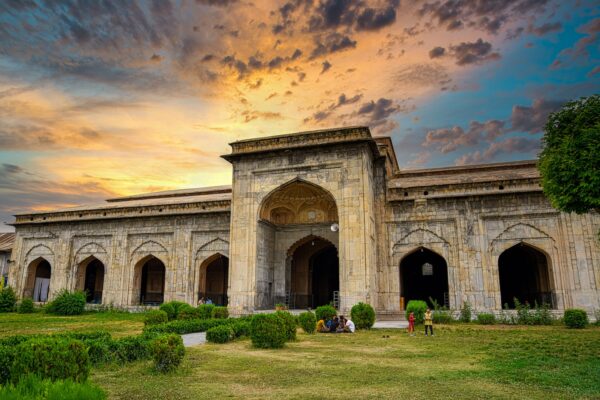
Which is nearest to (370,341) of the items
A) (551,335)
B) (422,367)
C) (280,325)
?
(280,325)

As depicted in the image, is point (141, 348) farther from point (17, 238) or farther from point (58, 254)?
point (17, 238)

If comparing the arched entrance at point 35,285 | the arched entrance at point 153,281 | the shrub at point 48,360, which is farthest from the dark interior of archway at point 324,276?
the shrub at point 48,360

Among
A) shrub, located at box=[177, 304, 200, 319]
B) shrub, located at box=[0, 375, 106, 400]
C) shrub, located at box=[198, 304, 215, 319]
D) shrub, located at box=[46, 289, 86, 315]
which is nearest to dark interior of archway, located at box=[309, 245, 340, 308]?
shrub, located at box=[198, 304, 215, 319]

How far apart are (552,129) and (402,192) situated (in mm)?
9120

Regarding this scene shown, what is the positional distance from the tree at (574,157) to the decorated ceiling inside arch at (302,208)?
37.5 ft

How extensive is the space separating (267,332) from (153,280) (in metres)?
22.4

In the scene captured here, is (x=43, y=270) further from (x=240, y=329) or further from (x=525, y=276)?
(x=525, y=276)

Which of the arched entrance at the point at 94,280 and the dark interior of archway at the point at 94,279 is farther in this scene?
the dark interior of archway at the point at 94,279

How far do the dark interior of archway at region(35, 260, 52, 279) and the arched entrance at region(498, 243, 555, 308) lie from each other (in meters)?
28.6

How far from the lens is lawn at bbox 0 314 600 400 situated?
6.33m

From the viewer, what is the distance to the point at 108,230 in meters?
27.0

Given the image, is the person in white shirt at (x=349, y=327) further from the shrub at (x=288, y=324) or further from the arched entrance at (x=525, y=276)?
the arched entrance at (x=525, y=276)

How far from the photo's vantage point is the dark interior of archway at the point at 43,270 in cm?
3032

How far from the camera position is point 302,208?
23.7 m
